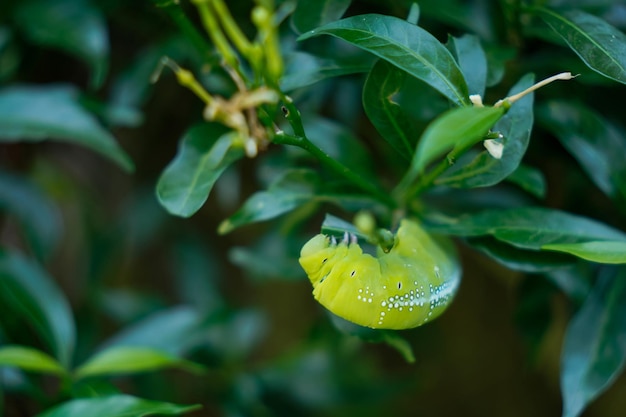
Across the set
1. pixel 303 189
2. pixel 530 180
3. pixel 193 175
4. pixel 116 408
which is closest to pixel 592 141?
pixel 530 180

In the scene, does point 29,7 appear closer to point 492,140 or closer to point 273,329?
point 492,140

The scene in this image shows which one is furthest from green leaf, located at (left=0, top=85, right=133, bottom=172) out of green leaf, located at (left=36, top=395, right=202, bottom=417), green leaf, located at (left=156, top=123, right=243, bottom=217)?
green leaf, located at (left=36, top=395, right=202, bottom=417)

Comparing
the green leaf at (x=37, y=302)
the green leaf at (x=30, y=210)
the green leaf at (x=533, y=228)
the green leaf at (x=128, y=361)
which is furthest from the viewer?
the green leaf at (x=30, y=210)

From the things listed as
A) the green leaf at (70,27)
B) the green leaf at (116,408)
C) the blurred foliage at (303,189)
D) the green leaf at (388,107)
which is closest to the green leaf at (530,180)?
the blurred foliage at (303,189)

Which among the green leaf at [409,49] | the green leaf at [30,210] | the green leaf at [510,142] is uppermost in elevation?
the green leaf at [409,49]

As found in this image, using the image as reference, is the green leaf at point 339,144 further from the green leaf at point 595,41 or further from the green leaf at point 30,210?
the green leaf at point 30,210

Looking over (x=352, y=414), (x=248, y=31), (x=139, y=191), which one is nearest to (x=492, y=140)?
(x=248, y=31)

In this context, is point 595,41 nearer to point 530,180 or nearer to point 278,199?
point 530,180
